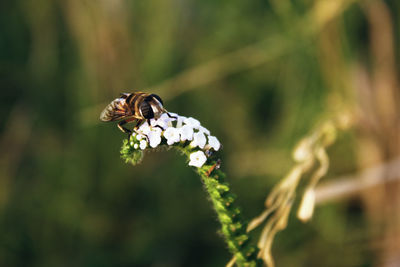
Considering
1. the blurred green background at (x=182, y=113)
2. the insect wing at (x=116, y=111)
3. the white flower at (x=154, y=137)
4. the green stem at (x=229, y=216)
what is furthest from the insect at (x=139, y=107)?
the blurred green background at (x=182, y=113)

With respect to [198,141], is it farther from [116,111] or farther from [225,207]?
[116,111]

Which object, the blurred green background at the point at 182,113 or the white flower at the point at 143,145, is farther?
the blurred green background at the point at 182,113

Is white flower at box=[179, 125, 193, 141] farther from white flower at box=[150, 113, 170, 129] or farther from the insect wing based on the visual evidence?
the insect wing

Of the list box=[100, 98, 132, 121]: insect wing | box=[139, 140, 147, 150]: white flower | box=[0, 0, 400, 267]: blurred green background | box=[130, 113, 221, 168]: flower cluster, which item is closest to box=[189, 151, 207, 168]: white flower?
box=[130, 113, 221, 168]: flower cluster

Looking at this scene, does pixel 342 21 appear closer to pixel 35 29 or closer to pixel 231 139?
pixel 231 139

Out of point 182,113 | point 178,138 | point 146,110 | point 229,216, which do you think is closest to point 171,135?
point 178,138

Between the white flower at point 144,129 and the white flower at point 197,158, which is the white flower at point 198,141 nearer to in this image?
the white flower at point 197,158
